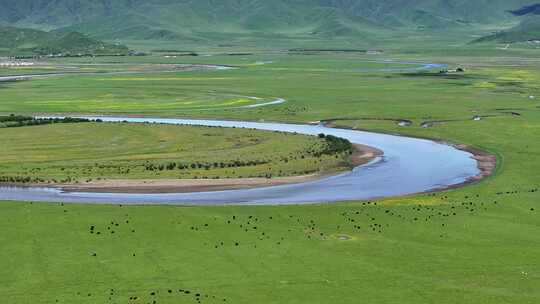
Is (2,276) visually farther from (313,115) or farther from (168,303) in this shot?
(313,115)

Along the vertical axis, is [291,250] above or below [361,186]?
above

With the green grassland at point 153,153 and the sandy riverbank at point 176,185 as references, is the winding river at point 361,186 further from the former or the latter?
the green grassland at point 153,153

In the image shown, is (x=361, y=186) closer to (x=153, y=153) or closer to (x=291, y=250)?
(x=291, y=250)

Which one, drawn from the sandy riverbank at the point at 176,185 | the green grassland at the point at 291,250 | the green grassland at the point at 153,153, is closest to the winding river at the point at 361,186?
the sandy riverbank at the point at 176,185

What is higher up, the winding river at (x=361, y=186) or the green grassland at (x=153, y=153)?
the green grassland at (x=153, y=153)

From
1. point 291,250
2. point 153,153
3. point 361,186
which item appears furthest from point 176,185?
point 291,250

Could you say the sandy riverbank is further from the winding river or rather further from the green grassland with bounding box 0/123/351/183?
the green grassland with bounding box 0/123/351/183

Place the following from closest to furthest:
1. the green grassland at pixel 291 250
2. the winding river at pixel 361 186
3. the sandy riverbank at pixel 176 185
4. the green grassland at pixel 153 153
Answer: the green grassland at pixel 291 250, the winding river at pixel 361 186, the sandy riverbank at pixel 176 185, the green grassland at pixel 153 153

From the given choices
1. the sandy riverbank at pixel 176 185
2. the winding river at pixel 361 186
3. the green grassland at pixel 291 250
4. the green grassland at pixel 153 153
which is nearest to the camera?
the green grassland at pixel 291 250
